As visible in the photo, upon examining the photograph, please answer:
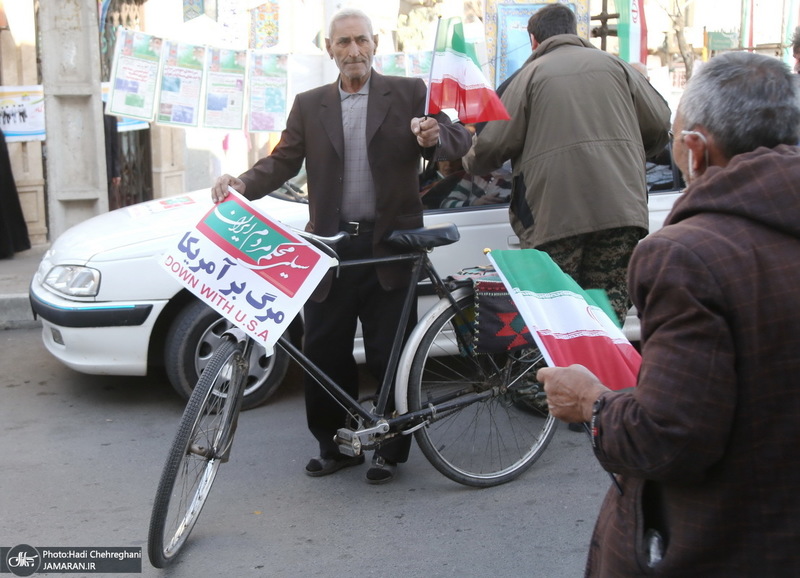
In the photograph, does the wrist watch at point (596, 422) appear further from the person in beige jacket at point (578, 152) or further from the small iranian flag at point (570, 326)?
the person in beige jacket at point (578, 152)

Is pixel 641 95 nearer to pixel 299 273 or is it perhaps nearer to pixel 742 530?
pixel 299 273

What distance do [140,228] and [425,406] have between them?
6.54 feet

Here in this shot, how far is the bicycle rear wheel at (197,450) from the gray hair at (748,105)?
7.14 ft

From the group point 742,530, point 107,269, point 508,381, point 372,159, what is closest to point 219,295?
point 372,159

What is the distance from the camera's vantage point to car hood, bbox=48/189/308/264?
4969mm

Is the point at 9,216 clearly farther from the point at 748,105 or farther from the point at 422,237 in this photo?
the point at 748,105

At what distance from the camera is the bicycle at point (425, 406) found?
3.49 meters

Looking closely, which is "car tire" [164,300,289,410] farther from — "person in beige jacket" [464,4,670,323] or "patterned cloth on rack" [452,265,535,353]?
"person in beige jacket" [464,4,670,323]

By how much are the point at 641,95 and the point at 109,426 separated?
3072 mm

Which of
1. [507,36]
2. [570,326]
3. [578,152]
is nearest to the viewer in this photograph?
[570,326]

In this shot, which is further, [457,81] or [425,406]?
[425,406]

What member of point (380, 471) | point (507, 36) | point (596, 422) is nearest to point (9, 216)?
point (507, 36)

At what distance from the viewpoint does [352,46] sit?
3902 millimetres

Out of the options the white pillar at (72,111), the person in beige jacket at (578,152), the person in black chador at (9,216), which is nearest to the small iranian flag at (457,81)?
the person in beige jacket at (578,152)
